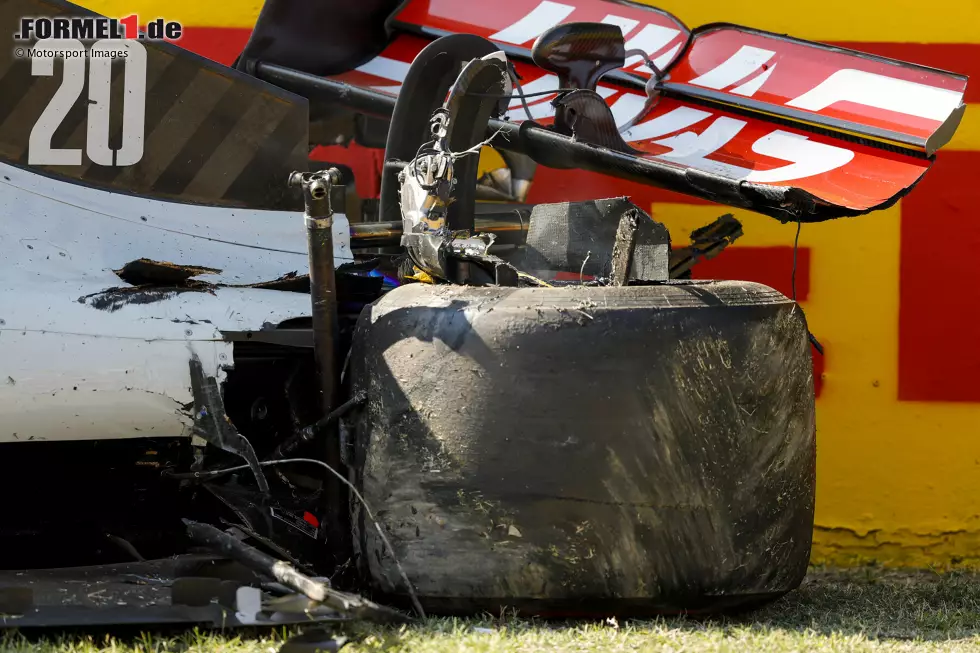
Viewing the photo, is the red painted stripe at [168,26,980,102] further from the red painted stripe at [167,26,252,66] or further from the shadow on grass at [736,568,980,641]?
the red painted stripe at [167,26,252,66]

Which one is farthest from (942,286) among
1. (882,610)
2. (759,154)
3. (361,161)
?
(361,161)

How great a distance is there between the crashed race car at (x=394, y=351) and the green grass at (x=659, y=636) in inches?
2.4

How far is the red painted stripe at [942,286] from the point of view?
15.4 feet

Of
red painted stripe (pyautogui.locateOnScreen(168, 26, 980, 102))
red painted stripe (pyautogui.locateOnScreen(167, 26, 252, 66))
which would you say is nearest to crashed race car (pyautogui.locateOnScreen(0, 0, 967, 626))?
red painted stripe (pyautogui.locateOnScreen(168, 26, 980, 102))

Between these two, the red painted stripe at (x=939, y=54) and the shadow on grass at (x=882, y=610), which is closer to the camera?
the shadow on grass at (x=882, y=610)

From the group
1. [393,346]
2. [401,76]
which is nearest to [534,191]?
[401,76]

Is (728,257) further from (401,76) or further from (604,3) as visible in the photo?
(401,76)

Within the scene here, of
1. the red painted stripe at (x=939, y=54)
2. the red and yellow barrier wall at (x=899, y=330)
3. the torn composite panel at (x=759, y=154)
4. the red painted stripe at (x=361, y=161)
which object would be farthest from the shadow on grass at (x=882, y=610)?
the red painted stripe at (x=361, y=161)

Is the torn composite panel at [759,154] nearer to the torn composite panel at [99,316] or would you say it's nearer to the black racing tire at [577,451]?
the black racing tire at [577,451]

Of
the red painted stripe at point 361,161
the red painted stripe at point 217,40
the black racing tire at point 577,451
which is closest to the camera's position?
the black racing tire at point 577,451

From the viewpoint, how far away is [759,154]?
3816 millimetres

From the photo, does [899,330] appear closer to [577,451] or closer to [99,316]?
[577,451]

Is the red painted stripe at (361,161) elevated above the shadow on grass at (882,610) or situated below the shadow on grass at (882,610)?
above

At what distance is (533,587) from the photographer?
2.63 meters
